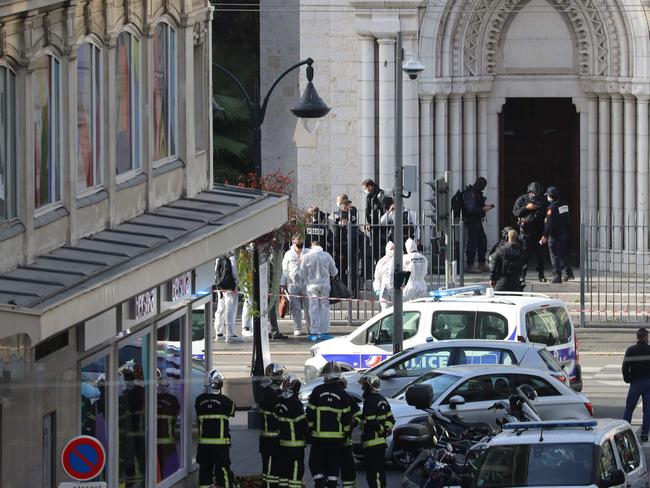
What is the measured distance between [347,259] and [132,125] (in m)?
14.1

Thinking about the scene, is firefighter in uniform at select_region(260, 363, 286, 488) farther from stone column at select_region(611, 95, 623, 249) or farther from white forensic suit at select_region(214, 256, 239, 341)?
stone column at select_region(611, 95, 623, 249)

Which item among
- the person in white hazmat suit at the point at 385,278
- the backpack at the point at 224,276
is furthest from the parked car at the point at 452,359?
the person in white hazmat suit at the point at 385,278

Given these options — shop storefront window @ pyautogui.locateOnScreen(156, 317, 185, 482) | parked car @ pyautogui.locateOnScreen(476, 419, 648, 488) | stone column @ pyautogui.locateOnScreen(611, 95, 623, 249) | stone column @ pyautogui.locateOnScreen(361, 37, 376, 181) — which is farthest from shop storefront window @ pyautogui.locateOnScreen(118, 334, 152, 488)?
stone column @ pyautogui.locateOnScreen(611, 95, 623, 249)

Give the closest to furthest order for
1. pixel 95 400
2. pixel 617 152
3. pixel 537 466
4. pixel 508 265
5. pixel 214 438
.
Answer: pixel 537 466
pixel 95 400
pixel 214 438
pixel 508 265
pixel 617 152

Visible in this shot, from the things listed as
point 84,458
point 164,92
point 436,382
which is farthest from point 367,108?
point 84,458

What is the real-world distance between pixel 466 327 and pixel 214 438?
Answer: 20.1 feet

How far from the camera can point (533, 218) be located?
33.9 metres

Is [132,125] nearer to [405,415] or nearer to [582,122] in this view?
[405,415]

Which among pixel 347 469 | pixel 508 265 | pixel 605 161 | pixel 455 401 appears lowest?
pixel 347 469

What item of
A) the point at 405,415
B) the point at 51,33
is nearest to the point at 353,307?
the point at 405,415

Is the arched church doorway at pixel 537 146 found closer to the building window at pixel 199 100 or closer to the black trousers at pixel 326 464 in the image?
the building window at pixel 199 100

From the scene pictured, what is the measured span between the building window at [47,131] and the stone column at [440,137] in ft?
59.6

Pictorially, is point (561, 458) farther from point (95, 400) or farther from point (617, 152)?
point (617, 152)

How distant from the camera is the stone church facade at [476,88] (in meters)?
34.6
